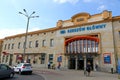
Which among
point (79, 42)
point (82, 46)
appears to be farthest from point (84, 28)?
point (82, 46)

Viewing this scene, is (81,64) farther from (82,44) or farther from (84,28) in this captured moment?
(84,28)

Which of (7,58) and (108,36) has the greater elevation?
(108,36)

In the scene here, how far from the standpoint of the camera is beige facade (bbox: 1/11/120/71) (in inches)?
1175

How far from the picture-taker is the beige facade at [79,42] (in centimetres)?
2984

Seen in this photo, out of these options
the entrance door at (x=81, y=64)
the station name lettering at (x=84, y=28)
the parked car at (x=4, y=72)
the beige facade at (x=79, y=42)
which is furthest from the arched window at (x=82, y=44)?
the parked car at (x=4, y=72)

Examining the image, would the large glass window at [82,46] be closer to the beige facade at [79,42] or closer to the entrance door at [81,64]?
the beige facade at [79,42]

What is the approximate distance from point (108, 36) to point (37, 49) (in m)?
19.8

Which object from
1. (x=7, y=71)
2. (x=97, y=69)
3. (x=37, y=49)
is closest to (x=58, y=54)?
(x=37, y=49)

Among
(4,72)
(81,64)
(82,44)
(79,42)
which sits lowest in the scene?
(4,72)

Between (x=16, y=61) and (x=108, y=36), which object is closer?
(x=108, y=36)

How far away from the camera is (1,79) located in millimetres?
16828

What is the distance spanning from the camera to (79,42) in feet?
112

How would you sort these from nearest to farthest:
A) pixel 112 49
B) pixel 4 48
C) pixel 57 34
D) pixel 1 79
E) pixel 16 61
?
pixel 1 79, pixel 112 49, pixel 57 34, pixel 16 61, pixel 4 48

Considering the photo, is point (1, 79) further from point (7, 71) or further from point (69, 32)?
point (69, 32)
